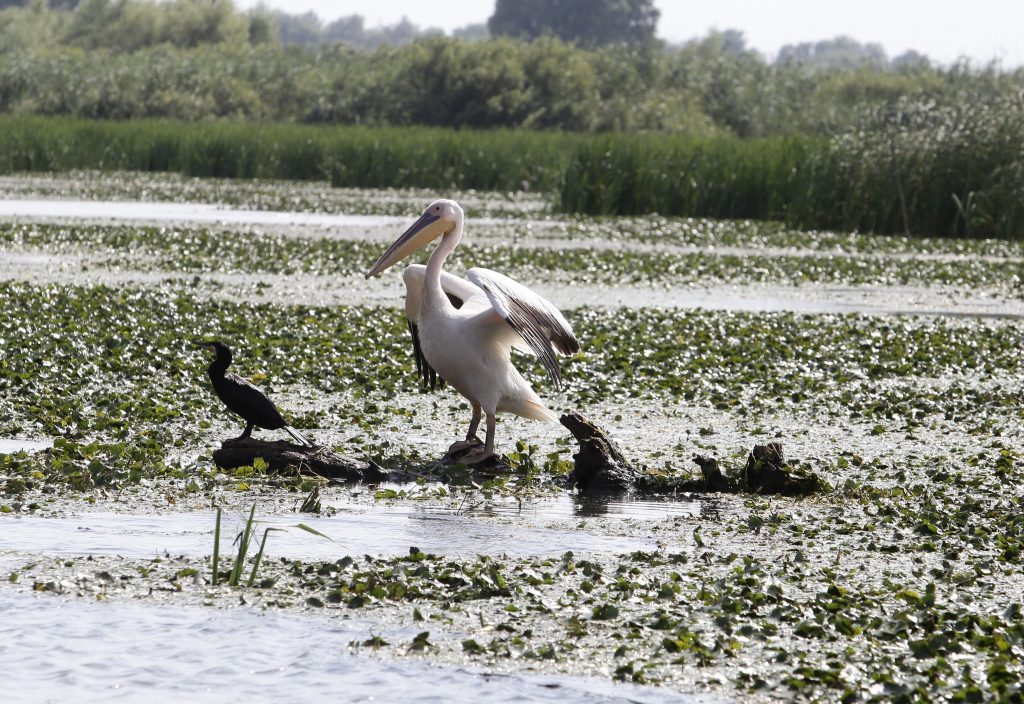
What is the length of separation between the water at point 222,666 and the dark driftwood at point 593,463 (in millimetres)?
2109

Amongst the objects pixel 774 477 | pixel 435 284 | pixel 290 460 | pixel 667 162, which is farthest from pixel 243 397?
pixel 667 162

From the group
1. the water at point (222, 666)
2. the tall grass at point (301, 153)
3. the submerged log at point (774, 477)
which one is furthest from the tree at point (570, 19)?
the water at point (222, 666)

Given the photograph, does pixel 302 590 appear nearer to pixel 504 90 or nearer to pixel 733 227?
pixel 733 227

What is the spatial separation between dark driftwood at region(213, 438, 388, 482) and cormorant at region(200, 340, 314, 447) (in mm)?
65

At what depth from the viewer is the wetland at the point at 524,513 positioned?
174 inches

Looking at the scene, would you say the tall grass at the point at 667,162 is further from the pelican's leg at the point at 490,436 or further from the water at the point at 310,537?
the water at the point at 310,537

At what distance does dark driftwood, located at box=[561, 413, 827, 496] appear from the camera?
262 inches

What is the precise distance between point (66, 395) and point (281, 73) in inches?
1380

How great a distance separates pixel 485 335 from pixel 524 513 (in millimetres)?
1034

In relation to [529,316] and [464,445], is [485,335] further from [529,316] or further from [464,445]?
[464,445]

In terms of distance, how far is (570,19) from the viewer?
10081cm

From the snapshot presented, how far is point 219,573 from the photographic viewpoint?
509 cm

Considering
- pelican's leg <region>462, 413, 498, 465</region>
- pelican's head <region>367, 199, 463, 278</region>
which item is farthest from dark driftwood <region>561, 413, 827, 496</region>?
pelican's head <region>367, 199, 463, 278</region>

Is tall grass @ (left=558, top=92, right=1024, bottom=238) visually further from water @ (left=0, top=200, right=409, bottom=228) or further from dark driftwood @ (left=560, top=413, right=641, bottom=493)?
dark driftwood @ (left=560, top=413, right=641, bottom=493)
